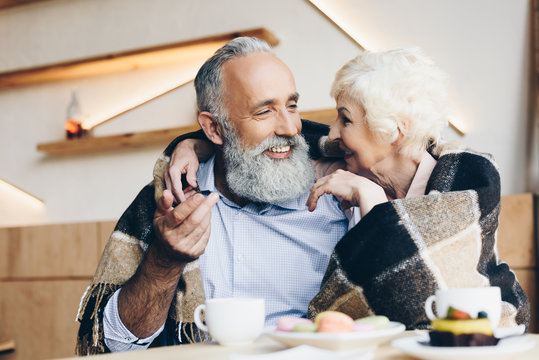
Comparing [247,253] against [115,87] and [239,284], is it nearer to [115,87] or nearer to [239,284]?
[239,284]

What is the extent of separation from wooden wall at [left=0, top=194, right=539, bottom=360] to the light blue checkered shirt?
1.49m

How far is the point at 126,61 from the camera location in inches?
121

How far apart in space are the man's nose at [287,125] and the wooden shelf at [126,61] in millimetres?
1211

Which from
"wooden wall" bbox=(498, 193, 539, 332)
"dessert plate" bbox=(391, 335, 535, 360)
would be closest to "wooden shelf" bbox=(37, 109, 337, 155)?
"wooden wall" bbox=(498, 193, 539, 332)

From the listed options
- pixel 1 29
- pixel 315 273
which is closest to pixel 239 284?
pixel 315 273

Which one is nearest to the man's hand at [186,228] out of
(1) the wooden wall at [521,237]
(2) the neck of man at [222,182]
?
(2) the neck of man at [222,182]

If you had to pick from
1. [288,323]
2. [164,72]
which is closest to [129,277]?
[288,323]

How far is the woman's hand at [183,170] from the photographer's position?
4.99 ft

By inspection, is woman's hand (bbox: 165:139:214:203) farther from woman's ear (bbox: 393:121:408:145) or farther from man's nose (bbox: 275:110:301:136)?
woman's ear (bbox: 393:121:408:145)

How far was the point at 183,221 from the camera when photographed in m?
1.17

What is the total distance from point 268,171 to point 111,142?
67.2 inches

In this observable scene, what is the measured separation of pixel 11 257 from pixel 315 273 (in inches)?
92.6

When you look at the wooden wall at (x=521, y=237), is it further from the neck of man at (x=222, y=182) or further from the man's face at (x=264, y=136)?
the neck of man at (x=222, y=182)

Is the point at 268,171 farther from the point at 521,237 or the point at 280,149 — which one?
the point at 521,237
